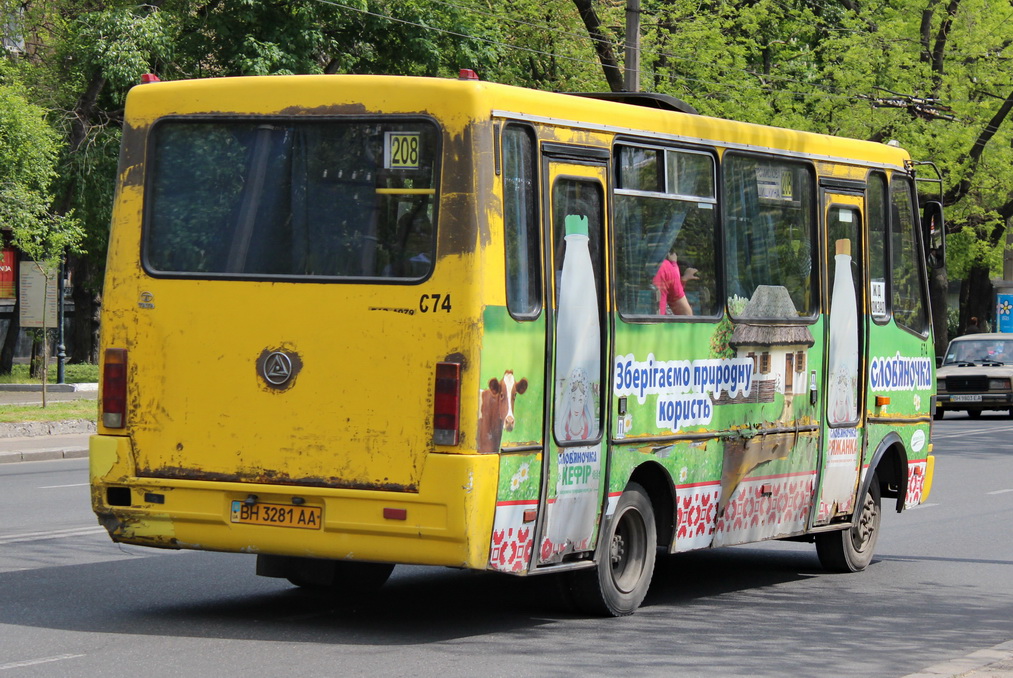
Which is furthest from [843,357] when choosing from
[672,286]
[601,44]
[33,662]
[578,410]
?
[601,44]

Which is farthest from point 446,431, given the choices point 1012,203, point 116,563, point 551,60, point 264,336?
point 1012,203

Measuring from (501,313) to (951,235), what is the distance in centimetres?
3995

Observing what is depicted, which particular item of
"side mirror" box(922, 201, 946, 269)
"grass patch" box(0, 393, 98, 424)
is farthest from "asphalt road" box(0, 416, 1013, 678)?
"grass patch" box(0, 393, 98, 424)

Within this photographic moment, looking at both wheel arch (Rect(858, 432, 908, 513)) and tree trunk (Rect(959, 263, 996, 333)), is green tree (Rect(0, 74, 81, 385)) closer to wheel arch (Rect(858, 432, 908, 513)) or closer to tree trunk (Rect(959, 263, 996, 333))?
wheel arch (Rect(858, 432, 908, 513))

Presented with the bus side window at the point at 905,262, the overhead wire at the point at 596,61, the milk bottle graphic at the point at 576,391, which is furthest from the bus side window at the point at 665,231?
the overhead wire at the point at 596,61

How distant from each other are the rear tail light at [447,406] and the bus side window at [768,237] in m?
2.78

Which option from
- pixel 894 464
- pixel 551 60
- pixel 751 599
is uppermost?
pixel 551 60

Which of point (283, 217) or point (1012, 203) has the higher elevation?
point (1012, 203)

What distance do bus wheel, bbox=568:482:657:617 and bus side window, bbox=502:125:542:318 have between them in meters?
1.48

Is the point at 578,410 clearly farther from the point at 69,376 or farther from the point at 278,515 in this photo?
the point at 69,376

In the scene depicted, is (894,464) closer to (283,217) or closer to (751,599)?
(751,599)

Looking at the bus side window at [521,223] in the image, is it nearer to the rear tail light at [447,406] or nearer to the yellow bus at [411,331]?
the yellow bus at [411,331]

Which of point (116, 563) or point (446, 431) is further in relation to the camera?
point (116, 563)

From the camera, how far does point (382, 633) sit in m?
8.75
